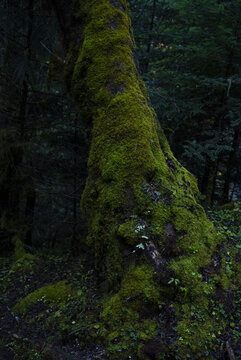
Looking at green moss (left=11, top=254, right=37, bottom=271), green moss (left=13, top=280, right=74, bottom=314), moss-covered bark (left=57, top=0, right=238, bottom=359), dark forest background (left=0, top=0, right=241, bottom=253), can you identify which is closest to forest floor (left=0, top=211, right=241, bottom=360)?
green moss (left=13, top=280, right=74, bottom=314)

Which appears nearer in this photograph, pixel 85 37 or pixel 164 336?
pixel 164 336

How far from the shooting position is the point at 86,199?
14.8ft

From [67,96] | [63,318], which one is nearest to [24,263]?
[63,318]

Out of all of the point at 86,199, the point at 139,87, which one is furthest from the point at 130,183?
the point at 139,87

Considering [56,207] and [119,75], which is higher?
[119,75]

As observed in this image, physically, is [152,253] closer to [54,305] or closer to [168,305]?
[168,305]

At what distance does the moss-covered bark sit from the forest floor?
233mm

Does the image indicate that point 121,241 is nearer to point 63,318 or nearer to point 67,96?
point 63,318

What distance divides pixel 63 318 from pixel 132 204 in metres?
1.86

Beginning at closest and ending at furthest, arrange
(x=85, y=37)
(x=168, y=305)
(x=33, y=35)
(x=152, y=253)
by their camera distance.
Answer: (x=168, y=305), (x=152, y=253), (x=85, y=37), (x=33, y=35)

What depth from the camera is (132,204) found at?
3781 millimetres

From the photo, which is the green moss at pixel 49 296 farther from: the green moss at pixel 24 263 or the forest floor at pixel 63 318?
the green moss at pixel 24 263

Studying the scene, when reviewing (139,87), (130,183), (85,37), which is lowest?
(130,183)

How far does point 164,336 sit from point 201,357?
16.2 inches
